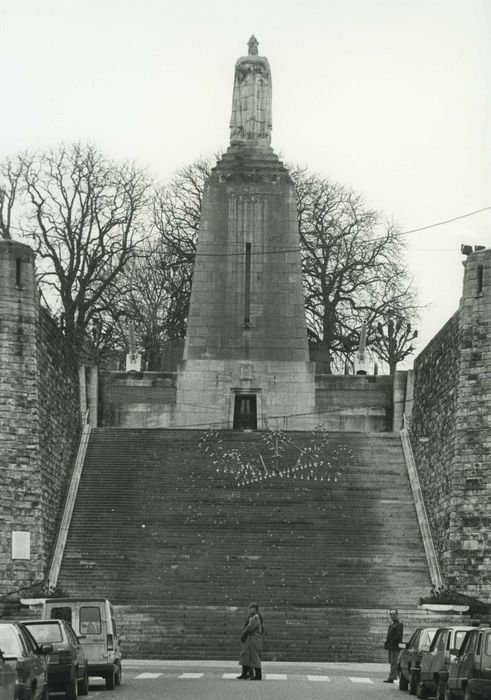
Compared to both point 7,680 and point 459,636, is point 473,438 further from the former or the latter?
point 7,680

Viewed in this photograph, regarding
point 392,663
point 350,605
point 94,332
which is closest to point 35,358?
point 350,605

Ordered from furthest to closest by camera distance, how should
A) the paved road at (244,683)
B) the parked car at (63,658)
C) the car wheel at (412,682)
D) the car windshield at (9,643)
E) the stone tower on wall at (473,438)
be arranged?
the stone tower on wall at (473,438)
the car wheel at (412,682)
the paved road at (244,683)
the parked car at (63,658)
the car windshield at (9,643)

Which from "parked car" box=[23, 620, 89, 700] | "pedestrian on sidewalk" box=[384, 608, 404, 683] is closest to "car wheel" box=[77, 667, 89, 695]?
"parked car" box=[23, 620, 89, 700]

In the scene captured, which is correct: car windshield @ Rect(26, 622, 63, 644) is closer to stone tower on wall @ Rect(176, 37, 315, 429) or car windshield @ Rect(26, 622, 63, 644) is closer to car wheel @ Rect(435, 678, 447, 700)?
car wheel @ Rect(435, 678, 447, 700)

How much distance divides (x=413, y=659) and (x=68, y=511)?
15.9 metres

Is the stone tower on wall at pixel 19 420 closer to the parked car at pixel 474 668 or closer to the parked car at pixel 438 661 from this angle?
the parked car at pixel 438 661

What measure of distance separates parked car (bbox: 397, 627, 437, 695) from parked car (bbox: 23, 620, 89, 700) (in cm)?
500

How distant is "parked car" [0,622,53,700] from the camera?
50.7ft

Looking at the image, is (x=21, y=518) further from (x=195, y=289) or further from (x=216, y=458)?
(x=195, y=289)

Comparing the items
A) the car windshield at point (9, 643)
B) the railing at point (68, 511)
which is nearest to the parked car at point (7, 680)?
the car windshield at point (9, 643)

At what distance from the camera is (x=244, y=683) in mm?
23172

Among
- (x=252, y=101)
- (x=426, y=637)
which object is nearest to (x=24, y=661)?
(x=426, y=637)

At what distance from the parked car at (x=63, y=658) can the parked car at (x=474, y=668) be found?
17.1 feet

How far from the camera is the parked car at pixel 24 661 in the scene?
50.7ft
